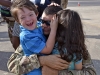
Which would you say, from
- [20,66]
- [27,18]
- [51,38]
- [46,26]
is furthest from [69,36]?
[20,66]

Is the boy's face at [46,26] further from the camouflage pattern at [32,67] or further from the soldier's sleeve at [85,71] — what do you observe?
the soldier's sleeve at [85,71]

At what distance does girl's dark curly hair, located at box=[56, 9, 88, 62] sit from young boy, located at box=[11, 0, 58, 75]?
6cm

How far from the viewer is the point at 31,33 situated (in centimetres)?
225

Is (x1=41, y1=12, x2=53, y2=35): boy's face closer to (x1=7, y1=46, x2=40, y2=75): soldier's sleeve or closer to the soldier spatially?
the soldier

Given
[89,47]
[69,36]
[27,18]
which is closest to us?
[69,36]

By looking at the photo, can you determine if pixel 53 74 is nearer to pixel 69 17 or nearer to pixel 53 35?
pixel 53 35

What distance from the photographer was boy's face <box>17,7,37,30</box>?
228 cm

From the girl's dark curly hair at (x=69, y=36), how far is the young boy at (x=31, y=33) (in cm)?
6

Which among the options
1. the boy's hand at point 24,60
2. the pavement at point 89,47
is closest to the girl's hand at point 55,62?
the boy's hand at point 24,60

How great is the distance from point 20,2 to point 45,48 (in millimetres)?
431

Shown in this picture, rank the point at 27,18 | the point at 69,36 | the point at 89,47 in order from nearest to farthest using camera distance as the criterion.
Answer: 1. the point at 69,36
2. the point at 27,18
3. the point at 89,47

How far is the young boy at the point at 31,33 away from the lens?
2225mm

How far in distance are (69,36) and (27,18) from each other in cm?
36

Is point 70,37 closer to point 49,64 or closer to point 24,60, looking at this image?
point 49,64
